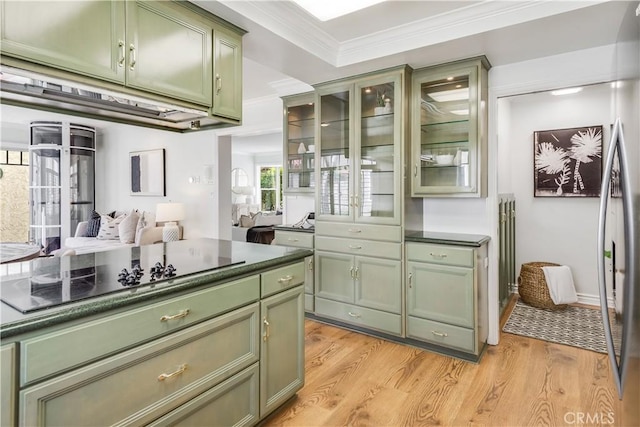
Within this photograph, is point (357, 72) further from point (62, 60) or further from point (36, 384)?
point (36, 384)

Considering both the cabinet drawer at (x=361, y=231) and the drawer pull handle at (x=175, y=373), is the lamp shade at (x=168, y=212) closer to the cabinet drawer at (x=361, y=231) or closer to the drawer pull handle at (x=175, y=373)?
the cabinet drawer at (x=361, y=231)

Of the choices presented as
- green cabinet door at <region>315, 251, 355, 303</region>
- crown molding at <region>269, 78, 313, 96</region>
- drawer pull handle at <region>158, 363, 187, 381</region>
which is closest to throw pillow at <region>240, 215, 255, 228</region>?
crown molding at <region>269, 78, 313, 96</region>

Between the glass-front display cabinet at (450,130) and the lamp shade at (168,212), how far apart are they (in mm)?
3747

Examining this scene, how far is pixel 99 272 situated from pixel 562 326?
3.92 meters

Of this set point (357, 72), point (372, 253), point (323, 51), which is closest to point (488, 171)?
point (372, 253)

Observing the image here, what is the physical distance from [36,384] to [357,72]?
9.86 feet

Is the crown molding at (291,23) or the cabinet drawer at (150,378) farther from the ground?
the crown molding at (291,23)

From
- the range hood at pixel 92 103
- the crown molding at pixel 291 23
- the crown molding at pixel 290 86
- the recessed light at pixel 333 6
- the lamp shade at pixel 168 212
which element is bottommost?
the lamp shade at pixel 168 212

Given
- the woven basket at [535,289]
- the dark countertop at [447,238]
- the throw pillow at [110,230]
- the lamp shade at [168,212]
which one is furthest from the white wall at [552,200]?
the throw pillow at [110,230]

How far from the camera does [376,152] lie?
10.7 feet

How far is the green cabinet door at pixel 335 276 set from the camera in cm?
335

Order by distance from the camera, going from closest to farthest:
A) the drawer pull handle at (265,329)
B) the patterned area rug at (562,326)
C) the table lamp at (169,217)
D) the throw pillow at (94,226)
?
the drawer pull handle at (265,329) → the patterned area rug at (562,326) → the table lamp at (169,217) → the throw pillow at (94,226)

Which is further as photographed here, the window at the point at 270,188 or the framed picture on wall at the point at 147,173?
the window at the point at 270,188

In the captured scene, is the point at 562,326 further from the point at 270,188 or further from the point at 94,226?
the point at 270,188
